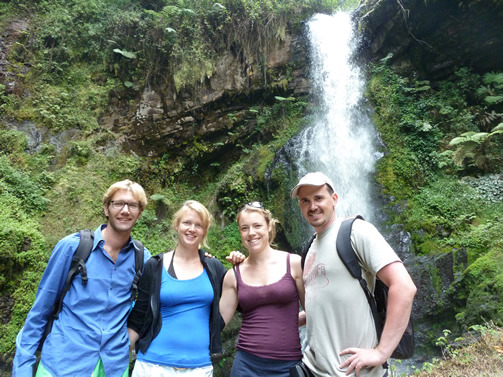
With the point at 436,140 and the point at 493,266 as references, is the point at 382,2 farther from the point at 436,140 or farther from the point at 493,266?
the point at 493,266

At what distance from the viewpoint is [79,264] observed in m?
2.39

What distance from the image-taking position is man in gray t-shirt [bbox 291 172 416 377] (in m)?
1.80

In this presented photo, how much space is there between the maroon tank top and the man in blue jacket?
0.94 meters

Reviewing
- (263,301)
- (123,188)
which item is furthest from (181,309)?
(123,188)

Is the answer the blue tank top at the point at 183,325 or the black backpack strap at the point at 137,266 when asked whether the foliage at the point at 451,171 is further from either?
the black backpack strap at the point at 137,266

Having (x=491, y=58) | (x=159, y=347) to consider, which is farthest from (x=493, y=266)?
(x=491, y=58)

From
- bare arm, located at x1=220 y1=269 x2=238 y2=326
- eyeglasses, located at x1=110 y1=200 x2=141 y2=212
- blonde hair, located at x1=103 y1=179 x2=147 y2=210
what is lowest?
bare arm, located at x1=220 y1=269 x2=238 y2=326

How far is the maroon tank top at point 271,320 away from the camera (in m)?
2.32

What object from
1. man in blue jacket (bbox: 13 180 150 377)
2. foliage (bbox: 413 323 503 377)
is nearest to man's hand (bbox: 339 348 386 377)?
man in blue jacket (bbox: 13 180 150 377)

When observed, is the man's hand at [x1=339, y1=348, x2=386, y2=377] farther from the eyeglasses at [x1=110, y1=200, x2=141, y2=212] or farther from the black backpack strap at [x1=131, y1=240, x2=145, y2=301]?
the eyeglasses at [x1=110, y1=200, x2=141, y2=212]

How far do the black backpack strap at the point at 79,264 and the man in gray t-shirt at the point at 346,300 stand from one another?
166cm

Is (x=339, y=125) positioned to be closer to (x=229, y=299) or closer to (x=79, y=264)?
(x=229, y=299)

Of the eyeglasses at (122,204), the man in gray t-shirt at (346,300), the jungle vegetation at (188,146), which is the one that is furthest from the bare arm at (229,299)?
the jungle vegetation at (188,146)

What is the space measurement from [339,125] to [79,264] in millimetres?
9674
